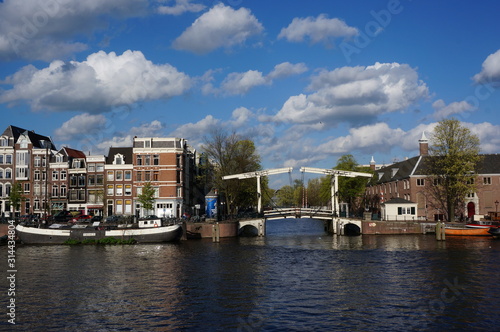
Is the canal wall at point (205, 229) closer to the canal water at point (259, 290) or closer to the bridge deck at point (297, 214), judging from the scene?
the bridge deck at point (297, 214)

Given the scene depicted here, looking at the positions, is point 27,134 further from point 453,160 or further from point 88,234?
point 453,160

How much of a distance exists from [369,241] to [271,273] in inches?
1050

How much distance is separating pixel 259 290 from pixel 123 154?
202 ft

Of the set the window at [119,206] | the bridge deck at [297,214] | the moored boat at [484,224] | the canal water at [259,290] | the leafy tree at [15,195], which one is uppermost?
the leafy tree at [15,195]

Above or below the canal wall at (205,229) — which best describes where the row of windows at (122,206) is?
above

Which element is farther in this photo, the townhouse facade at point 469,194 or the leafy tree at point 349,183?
the leafy tree at point 349,183

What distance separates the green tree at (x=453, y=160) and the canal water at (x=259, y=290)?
27.5 meters

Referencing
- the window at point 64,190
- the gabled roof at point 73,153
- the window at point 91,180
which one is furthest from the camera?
the gabled roof at point 73,153

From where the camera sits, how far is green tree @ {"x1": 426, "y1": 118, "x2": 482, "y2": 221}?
72.2m

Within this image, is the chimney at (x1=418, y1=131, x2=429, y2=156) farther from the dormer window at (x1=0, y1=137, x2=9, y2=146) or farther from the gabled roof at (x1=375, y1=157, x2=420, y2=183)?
the dormer window at (x1=0, y1=137, x2=9, y2=146)

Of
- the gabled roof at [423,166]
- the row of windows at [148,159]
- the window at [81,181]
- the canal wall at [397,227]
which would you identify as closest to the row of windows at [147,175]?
the row of windows at [148,159]

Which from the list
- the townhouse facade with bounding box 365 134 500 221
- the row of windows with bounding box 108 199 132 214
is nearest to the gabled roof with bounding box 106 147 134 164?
the row of windows with bounding box 108 199 132 214

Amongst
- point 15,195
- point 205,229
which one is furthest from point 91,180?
point 205,229

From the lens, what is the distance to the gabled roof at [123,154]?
84250mm
